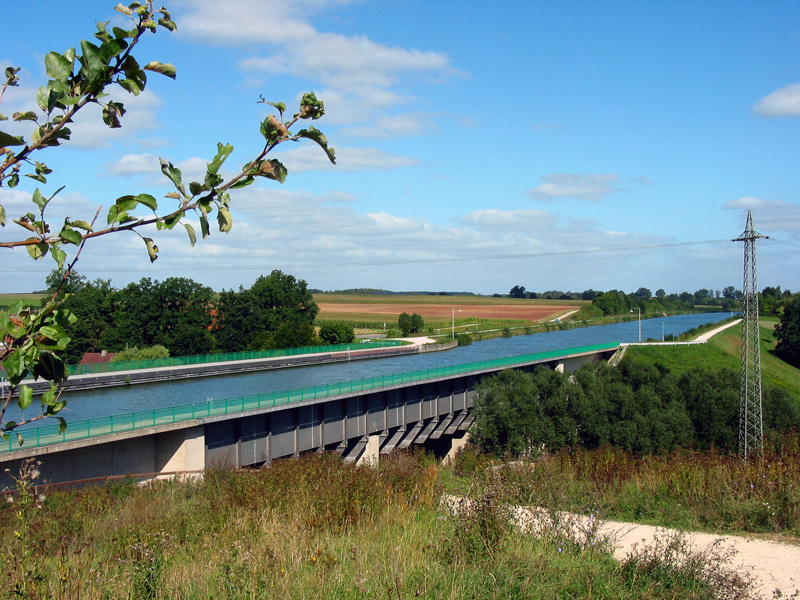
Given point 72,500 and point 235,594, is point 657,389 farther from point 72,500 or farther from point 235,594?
point 235,594

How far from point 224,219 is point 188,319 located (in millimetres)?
59136

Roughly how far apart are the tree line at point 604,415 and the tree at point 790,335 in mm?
43000

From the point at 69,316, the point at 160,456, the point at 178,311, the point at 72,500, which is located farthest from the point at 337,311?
the point at 69,316

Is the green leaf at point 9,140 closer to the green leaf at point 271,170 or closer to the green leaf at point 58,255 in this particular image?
the green leaf at point 58,255

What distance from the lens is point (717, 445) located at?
107 ft

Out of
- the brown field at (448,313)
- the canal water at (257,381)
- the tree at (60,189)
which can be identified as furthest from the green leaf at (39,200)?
the brown field at (448,313)

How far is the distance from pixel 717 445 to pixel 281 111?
1390 inches

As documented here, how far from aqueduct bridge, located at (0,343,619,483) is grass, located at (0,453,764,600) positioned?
588 centimetres

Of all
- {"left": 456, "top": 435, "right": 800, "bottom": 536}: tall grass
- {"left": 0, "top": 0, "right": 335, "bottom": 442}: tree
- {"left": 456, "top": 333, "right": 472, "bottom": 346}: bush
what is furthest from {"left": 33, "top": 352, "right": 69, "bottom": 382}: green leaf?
{"left": 456, "top": 333, "right": 472, "bottom": 346}: bush

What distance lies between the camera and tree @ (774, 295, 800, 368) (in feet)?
235

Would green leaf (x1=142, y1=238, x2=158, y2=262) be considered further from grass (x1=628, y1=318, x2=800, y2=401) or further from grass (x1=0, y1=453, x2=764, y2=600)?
grass (x1=628, y1=318, x2=800, y2=401)

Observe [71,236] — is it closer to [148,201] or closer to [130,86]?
[148,201]

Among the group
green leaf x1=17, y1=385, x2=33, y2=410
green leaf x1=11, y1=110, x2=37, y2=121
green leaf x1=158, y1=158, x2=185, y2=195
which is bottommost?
green leaf x1=17, y1=385, x2=33, y2=410

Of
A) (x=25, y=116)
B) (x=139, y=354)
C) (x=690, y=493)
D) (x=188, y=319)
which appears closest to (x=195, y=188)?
(x=25, y=116)
